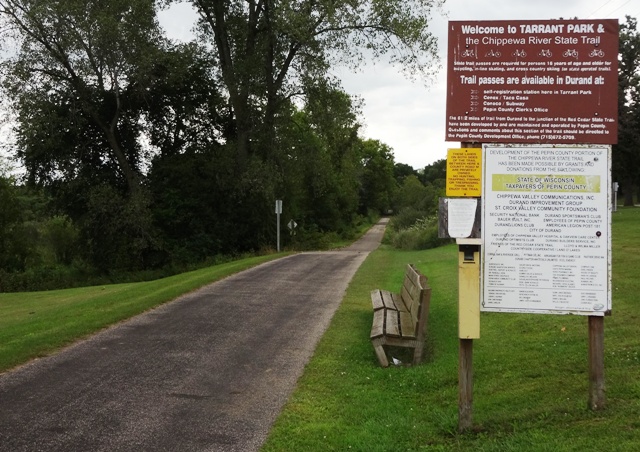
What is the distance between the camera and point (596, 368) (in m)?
4.63

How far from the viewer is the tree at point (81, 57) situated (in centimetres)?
2612

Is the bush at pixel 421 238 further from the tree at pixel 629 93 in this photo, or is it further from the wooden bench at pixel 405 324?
the wooden bench at pixel 405 324

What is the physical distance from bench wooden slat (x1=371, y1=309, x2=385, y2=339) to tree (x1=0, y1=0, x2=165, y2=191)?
22.3 meters

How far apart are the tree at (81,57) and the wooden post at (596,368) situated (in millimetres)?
25657

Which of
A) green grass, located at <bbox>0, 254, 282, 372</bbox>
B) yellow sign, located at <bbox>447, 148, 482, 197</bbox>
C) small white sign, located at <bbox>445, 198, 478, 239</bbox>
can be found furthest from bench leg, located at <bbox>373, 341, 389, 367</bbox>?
green grass, located at <bbox>0, 254, 282, 372</bbox>

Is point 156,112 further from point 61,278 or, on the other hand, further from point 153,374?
point 153,374

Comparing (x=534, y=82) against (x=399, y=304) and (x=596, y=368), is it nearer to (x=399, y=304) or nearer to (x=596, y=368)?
(x=596, y=368)

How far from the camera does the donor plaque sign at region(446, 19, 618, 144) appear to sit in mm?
4590

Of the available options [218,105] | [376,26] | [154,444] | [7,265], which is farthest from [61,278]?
[154,444]

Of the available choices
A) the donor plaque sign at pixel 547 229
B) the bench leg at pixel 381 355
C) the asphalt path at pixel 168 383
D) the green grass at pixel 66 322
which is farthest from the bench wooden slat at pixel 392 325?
the green grass at pixel 66 322

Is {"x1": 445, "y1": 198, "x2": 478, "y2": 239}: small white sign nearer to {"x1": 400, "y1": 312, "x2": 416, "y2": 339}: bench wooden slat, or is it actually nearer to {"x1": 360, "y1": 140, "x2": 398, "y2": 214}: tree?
{"x1": 400, "y1": 312, "x2": 416, "y2": 339}: bench wooden slat

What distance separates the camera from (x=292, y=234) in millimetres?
38438

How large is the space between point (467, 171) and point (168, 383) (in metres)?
3.72

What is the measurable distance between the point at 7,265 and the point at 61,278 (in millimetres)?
9677
